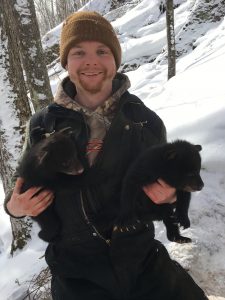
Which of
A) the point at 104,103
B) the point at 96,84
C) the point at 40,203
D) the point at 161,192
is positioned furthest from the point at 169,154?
the point at 40,203

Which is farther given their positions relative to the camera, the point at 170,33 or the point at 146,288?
the point at 170,33

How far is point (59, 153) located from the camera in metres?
2.73

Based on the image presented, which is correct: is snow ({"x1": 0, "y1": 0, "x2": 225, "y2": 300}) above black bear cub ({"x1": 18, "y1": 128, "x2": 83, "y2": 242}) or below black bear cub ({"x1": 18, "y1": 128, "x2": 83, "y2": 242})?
below

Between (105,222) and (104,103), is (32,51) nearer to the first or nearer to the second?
(104,103)

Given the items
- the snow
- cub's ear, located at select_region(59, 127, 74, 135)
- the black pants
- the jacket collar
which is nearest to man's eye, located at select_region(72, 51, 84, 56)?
the jacket collar

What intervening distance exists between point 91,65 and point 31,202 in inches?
38.0

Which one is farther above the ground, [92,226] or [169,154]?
[169,154]

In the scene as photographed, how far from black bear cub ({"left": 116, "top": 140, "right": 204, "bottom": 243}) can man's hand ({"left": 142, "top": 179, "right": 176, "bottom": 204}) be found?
0.05 metres

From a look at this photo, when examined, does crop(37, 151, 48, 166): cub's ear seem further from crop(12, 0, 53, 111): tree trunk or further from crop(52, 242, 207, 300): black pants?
crop(12, 0, 53, 111): tree trunk

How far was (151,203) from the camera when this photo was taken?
2.71m

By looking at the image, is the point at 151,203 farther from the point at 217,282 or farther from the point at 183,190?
the point at 217,282

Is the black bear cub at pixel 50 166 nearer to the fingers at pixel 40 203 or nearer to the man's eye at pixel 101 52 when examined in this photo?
the fingers at pixel 40 203

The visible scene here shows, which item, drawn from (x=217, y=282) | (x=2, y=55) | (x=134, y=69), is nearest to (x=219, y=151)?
(x=217, y=282)

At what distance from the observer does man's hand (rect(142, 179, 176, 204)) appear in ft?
8.33
